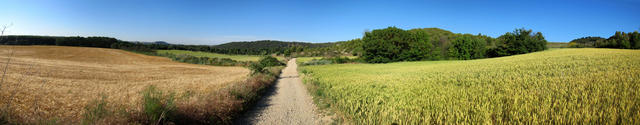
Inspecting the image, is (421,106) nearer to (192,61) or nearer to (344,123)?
(344,123)

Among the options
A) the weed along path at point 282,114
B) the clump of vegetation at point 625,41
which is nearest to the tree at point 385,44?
the weed along path at point 282,114

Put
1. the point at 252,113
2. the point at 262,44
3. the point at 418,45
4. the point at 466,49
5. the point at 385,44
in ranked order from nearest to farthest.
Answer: the point at 252,113 < the point at 385,44 < the point at 418,45 < the point at 466,49 < the point at 262,44

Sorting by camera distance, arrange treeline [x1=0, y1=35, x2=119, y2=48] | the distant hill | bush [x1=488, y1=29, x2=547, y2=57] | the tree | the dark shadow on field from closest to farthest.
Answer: the dark shadow on field, treeline [x1=0, y1=35, x2=119, y2=48], the tree, bush [x1=488, y1=29, x2=547, y2=57], the distant hill

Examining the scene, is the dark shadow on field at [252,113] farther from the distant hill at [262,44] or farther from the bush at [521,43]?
the distant hill at [262,44]

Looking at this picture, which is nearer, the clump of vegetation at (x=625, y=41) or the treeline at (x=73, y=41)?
the treeline at (x=73, y=41)

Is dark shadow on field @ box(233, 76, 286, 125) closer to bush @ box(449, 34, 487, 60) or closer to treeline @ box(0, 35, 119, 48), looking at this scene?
treeline @ box(0, 35, 119, 48)

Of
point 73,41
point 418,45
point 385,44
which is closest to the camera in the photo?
point 385,44

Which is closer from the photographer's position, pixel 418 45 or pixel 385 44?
pixel 385 44

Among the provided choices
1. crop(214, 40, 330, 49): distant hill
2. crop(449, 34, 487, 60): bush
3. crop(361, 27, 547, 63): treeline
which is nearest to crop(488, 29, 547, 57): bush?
crop(361, 27, 547, 63): treeline

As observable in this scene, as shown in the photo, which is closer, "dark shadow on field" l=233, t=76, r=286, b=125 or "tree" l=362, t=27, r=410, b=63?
"dark shadow on field" l=233, t=76, r=286, b=125

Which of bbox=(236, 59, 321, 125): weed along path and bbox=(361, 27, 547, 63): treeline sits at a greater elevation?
bbox=(361, 27, 547, 63): treeline

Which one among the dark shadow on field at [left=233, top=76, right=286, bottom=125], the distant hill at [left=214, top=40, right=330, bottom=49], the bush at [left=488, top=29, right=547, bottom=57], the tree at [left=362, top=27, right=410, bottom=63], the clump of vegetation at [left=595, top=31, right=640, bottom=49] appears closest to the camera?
the dark shadow on field at [left=233, top=76, right=286, bottom=125]

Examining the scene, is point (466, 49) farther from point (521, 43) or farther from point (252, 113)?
point (252, 113)

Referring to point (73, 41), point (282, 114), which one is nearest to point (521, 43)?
point (282, 114)
